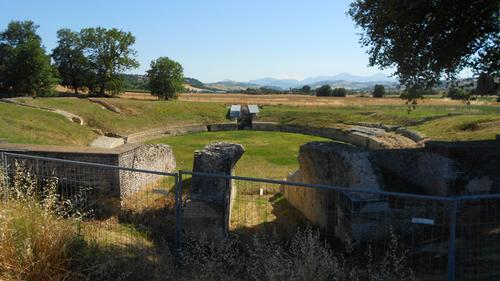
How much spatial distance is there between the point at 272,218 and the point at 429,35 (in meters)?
7.86

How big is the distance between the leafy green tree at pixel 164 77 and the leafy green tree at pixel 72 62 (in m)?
8.53

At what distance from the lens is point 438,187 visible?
1112cm

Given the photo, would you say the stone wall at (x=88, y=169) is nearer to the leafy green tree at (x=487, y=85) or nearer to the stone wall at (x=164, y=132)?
the leafy green tree at (x=487, y=85)

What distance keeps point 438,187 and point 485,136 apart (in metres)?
12.6

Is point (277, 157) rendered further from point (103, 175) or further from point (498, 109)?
point (498, 109)

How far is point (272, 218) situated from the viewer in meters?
12.9

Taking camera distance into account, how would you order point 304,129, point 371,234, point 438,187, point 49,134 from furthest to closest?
point 304,129 → point 49,134 → point 438,187 → point 371,234

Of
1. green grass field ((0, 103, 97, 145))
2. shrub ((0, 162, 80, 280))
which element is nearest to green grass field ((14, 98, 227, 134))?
green grass field ((0, 103, 97, 145))

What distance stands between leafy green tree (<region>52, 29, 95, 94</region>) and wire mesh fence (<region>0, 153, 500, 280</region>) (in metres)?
55.6

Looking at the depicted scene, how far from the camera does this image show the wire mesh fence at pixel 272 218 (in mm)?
7430

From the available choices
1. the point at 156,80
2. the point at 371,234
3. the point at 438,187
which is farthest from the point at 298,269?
the point at 156,80

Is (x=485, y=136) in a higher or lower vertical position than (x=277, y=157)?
higher

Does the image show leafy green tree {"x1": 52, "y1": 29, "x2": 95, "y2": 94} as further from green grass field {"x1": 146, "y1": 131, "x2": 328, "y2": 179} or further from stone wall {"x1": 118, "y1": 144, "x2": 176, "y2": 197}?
stone wall {"x1": 118, "y1": 144, "x2": 176, "y2": 197}

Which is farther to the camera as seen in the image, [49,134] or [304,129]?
[304,129]
